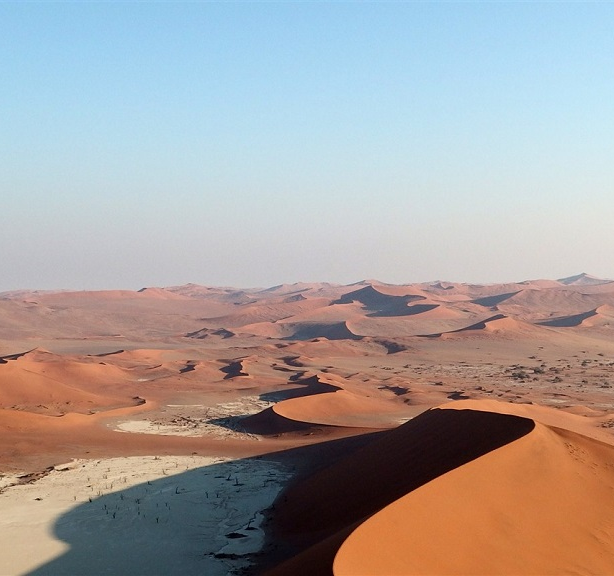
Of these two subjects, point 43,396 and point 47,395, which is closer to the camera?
point 43,396

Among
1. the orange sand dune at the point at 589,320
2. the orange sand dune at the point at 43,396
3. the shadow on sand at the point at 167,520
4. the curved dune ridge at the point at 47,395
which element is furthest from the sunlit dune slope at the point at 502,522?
the orange sand dune at the point at 589,320

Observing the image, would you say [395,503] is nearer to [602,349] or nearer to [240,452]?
[240,452]

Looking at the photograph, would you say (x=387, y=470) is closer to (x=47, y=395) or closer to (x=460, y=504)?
(x=460, y=504)

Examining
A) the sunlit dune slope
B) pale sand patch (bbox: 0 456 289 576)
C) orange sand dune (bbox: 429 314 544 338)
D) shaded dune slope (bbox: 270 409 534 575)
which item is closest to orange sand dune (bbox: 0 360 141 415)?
pale sand patch (bbox: 0 456 289 576)

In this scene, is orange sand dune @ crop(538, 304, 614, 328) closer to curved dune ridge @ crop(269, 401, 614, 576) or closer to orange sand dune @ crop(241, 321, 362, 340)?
orange sand dune @ crop(241, 321, 362, 340)

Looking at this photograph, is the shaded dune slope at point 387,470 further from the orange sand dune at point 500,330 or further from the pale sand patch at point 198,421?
the orange sand dune at point 500,330

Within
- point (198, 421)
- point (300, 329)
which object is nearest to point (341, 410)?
point (198, 421)

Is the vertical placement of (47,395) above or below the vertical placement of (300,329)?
above
